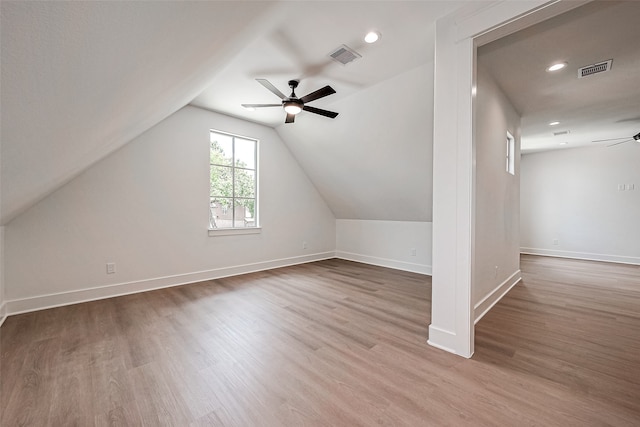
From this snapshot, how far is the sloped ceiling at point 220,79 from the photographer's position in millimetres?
712

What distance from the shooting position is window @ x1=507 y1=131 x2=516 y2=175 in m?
3.79

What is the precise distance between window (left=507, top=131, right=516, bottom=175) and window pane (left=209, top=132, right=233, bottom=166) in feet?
14.6

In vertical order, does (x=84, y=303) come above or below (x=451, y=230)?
below

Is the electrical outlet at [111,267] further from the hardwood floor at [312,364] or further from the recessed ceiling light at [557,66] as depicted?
the recessed ceiling light at [557,66]

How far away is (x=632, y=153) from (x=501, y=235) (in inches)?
195

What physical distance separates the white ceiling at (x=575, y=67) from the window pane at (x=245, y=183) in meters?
3.80

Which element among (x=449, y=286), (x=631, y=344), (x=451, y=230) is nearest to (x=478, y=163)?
(x=451, y=230)

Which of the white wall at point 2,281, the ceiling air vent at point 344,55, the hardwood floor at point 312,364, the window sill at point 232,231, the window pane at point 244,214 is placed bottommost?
the hardwood floor at point 312,364

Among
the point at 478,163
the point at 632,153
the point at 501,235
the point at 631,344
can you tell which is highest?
the point at 632,153

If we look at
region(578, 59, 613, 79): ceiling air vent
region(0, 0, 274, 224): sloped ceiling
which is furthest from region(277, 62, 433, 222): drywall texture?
region(0, 0, 274, 224): sloped ceiling

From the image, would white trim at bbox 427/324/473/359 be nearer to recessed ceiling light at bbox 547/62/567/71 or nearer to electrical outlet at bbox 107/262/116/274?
recessed ceiling light at bbox 547/62/567/71

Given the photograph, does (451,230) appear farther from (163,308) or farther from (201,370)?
(163,308)

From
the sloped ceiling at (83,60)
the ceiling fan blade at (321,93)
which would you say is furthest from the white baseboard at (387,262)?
the sloped ceiling at (83,60)

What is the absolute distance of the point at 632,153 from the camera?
17.7 ft
